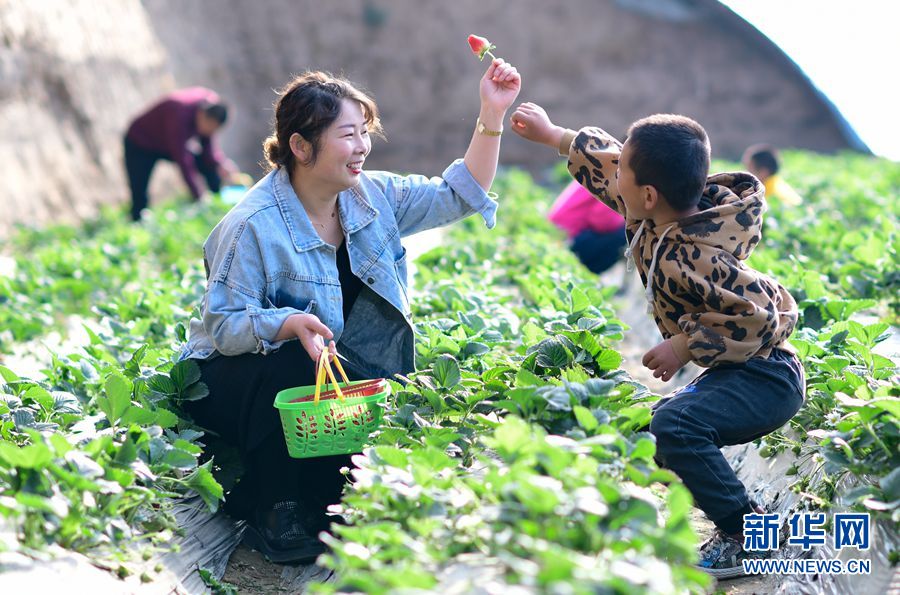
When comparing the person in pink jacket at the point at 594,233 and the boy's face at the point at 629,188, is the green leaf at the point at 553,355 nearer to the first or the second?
the boy's face at the point at 629,188

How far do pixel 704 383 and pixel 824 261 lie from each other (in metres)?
2.71

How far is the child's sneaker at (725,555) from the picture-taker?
9.48 feet

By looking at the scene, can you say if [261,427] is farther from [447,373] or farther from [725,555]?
[725,555]

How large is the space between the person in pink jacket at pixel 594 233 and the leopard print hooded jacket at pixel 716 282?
4.02m

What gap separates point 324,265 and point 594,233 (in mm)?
4089

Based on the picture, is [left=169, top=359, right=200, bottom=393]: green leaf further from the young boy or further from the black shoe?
the young boy

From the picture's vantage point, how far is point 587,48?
2022 centimetres

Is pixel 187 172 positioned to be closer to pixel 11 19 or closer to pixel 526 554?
pixel 11 19

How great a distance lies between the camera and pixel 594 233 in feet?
23.4

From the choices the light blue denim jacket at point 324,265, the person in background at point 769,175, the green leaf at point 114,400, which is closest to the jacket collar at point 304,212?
the light blue denim jacket at point 324,265

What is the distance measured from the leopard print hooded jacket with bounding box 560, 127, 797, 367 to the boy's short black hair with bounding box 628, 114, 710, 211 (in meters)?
0.08

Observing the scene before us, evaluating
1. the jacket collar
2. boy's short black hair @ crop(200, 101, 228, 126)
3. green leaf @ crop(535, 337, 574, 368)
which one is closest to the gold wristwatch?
the jacket collar

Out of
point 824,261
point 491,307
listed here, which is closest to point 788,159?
point 824,261

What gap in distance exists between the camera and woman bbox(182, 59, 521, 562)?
10.3ft
